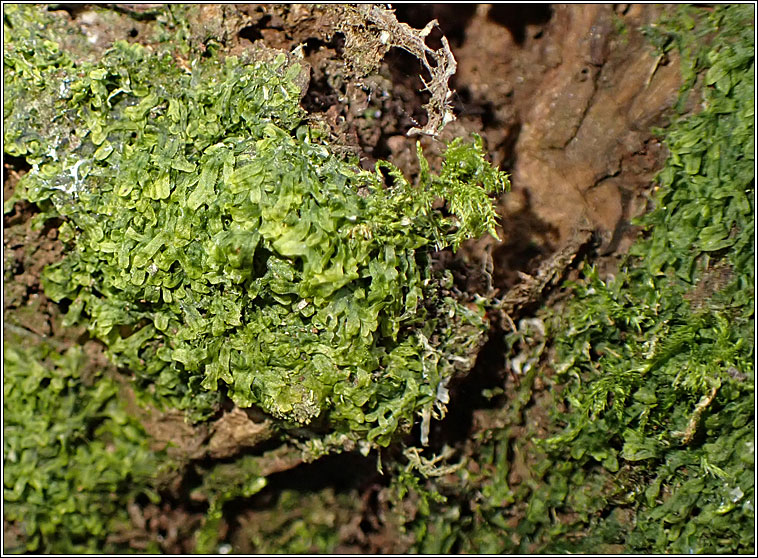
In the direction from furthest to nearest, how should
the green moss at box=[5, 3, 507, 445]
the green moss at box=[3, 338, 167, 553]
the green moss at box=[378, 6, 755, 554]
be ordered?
1. the green moss at box=[3, 338, 167, 553]
2. the green moss at box=[378, 6, 755, 554]
3. the green moss at box=[5, 3, 507, 445]

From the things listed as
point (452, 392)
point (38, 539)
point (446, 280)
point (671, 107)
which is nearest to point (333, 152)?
point (446, 280)

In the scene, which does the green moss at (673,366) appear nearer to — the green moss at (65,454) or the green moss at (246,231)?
the green moss at (246,231)

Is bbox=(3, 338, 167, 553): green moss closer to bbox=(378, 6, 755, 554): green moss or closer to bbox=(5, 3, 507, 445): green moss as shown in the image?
bbox=(5, 3, 507, 445): green moss

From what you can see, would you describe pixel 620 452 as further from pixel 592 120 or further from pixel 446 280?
pixel 592 120

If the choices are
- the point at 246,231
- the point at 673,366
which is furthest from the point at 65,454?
the point at 673,366

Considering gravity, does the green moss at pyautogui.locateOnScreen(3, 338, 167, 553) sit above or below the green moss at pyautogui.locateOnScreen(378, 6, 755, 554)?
below

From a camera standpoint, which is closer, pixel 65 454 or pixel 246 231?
pixel 246 231

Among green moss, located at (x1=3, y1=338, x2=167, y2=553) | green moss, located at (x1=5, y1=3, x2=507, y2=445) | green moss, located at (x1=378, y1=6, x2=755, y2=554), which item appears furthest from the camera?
green moss, located at (x1=3, y1=338, x2=167, y2=553)

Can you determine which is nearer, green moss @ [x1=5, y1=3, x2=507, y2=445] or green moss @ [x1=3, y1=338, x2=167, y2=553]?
green moss @ [x1=5, y1=3, x2=507, y2=445]

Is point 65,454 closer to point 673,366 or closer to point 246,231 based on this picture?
point 246,231

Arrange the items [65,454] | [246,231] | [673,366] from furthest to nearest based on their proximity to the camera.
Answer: [65,454] < [673,366] < [246,231]

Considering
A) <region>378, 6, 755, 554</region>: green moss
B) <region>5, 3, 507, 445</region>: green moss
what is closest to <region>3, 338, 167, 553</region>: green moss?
<region>5, 3, 507, 445</region>: green moss

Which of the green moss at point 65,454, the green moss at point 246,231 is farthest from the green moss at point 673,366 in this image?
the green moss at point 65,454

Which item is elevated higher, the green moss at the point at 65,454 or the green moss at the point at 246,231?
the green moss at the point at 246,231
